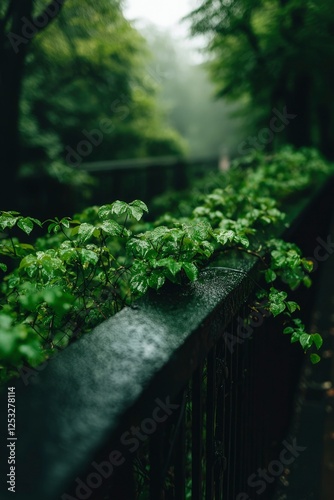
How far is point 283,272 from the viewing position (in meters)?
2.36

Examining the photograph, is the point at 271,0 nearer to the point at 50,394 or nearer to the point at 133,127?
the point at 50,394

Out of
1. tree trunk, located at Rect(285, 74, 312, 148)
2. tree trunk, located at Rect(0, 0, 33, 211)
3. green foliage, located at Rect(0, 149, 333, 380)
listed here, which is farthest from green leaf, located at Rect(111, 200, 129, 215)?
tree trunk, located at Rect(285, 74, 312, 148)

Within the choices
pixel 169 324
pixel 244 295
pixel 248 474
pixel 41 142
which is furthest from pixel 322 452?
pixel 41 142

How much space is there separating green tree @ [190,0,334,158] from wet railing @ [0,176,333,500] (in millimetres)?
6541

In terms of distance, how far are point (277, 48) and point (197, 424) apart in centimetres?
857

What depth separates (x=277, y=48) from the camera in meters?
8.38

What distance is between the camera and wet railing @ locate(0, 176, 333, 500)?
2.77 feet

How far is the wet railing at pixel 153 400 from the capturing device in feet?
2.77

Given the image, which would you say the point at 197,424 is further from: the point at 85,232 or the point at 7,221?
the point at 7,221

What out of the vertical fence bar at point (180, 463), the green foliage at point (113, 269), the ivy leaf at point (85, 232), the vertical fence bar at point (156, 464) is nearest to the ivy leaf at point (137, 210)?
the green foliage at point (113, 269)

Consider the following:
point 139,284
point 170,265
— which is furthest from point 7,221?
point 170,265

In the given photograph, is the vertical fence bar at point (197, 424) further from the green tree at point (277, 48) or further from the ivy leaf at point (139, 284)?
the green tree at point (277, 48)

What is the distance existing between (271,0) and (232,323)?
317 inches

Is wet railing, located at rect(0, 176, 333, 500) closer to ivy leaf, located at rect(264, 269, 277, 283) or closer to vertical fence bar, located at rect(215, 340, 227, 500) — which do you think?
vertical fence bar, located at rect(215, 340, 227, 500)
